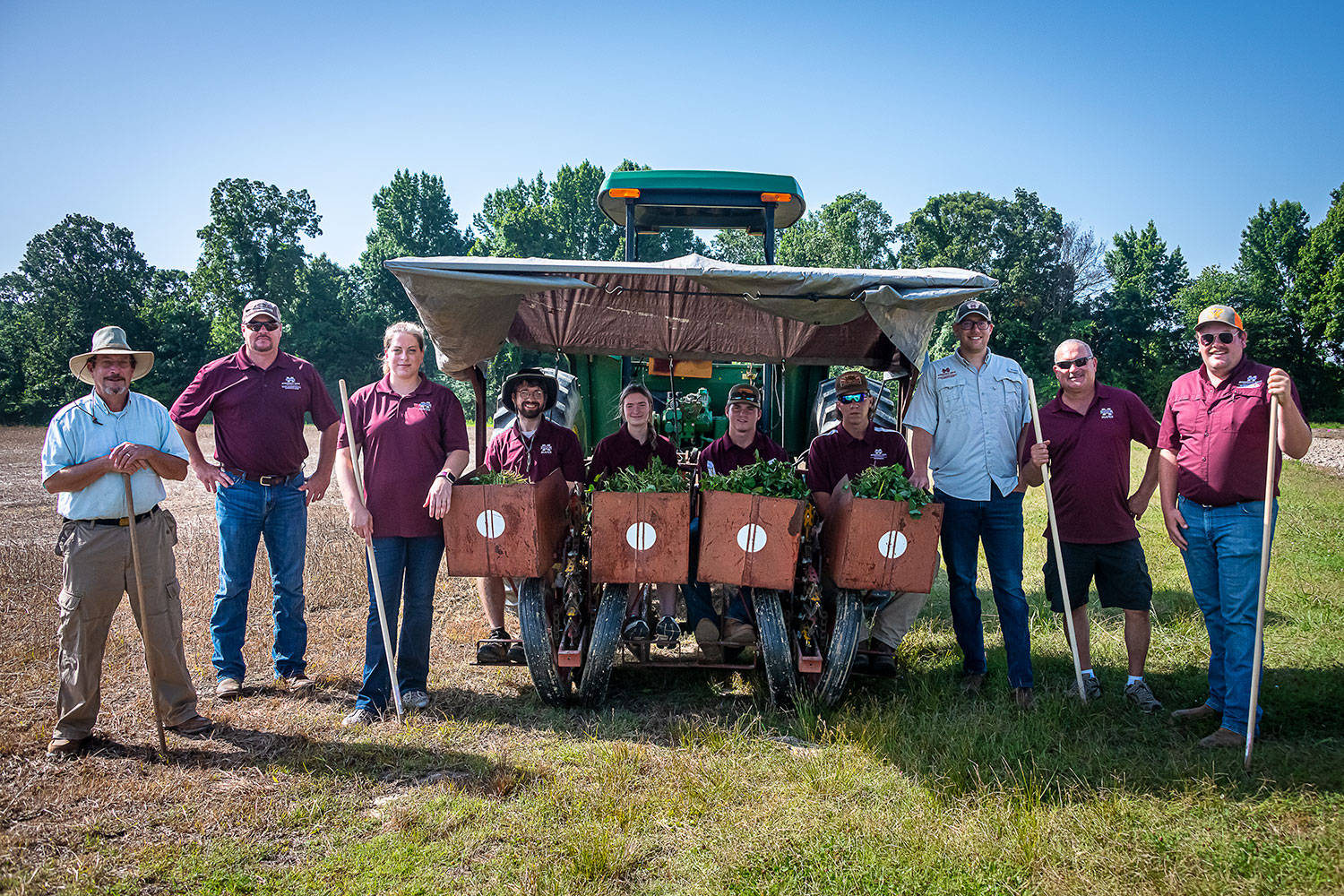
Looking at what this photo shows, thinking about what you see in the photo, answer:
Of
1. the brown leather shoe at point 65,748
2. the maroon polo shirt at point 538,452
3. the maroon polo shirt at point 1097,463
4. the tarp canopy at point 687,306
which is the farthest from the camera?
the maroon polo shirt at point 538,452

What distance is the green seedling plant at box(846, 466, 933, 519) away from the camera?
396 centimetres

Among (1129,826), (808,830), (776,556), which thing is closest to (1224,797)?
(1129,826)

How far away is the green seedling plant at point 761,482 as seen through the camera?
408 centimetres

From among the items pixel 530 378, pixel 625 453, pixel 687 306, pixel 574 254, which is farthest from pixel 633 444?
pixel 574 254

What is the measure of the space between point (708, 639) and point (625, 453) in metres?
1.35

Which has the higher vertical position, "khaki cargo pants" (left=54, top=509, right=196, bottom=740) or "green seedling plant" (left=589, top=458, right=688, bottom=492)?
"green seedling plant" (left=589, top=458, right=688, bottom=492)

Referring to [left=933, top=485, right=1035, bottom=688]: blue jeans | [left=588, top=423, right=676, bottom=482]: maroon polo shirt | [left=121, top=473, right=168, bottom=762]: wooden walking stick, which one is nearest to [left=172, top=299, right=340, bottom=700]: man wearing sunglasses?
[left=121, top=473, right=168, bottom=762]: wooden walking stick

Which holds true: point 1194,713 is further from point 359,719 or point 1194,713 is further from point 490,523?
point 359,719

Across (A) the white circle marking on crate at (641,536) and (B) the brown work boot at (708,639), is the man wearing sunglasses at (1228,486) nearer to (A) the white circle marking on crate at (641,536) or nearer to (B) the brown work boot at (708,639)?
(B) the brown work boot at (708,639)

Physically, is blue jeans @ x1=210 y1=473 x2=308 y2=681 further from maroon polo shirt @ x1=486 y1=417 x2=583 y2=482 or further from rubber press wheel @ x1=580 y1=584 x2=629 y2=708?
rubber press wheel @ x1=580 y1=584 x2=629 y2=708

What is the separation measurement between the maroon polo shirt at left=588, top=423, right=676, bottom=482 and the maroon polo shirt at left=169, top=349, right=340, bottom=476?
5.36 feet

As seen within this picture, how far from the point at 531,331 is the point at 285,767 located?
338 cm

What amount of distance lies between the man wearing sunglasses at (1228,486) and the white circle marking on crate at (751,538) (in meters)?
2.12

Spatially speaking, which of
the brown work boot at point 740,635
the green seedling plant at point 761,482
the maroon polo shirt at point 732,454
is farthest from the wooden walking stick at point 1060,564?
the brown work boot at point 740,635
